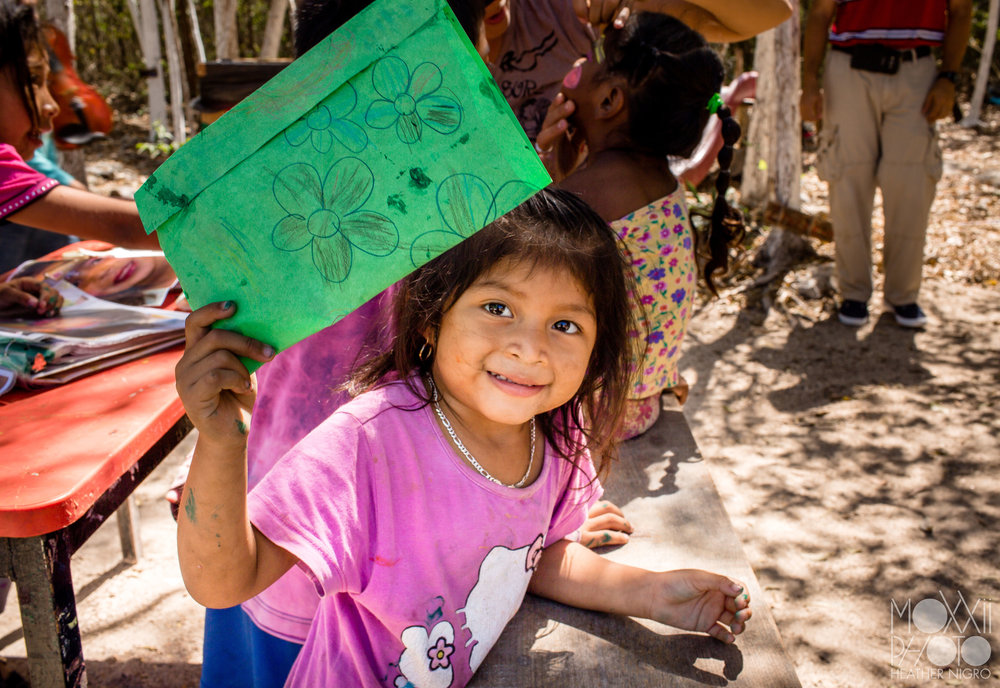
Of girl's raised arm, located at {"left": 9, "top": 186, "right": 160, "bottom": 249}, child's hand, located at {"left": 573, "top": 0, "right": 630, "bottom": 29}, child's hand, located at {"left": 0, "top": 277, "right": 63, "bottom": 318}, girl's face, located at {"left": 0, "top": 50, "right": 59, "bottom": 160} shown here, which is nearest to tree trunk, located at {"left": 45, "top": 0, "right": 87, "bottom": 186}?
girl's face, located at {"left": 0, "top": 50, "right": 59, "bottom": 160}

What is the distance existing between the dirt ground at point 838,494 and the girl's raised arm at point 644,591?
1059 millimetres

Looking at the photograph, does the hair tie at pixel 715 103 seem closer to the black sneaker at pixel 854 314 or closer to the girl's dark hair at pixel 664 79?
the girl's dark hair at pixel 664 79

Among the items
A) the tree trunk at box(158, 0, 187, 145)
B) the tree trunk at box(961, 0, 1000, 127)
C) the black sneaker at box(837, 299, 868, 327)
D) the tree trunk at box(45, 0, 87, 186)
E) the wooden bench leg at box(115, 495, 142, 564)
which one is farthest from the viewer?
the tree trunk at box(961, 0, 1000, 127)

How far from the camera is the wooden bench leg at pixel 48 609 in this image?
1.33 m

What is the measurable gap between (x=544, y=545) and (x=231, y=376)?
86 centimetres

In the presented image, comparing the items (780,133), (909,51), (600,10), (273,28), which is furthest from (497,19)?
(273,28)

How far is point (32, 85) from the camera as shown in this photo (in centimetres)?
230

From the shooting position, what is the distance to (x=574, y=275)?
1346 mm

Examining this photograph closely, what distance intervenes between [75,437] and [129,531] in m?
1.48

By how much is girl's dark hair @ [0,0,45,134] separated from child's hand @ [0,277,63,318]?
58 cm

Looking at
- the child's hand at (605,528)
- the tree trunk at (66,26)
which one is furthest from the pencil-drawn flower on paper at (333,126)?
the tree trunk at (66,26)

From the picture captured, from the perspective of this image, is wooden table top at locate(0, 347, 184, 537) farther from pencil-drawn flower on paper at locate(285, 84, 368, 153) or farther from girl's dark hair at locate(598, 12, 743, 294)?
girl's dark hair at locate(598, 12, 743, 294)

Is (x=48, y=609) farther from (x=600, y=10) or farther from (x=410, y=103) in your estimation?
(x=600, y=10)

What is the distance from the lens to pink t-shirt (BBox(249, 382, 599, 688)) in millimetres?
1187
